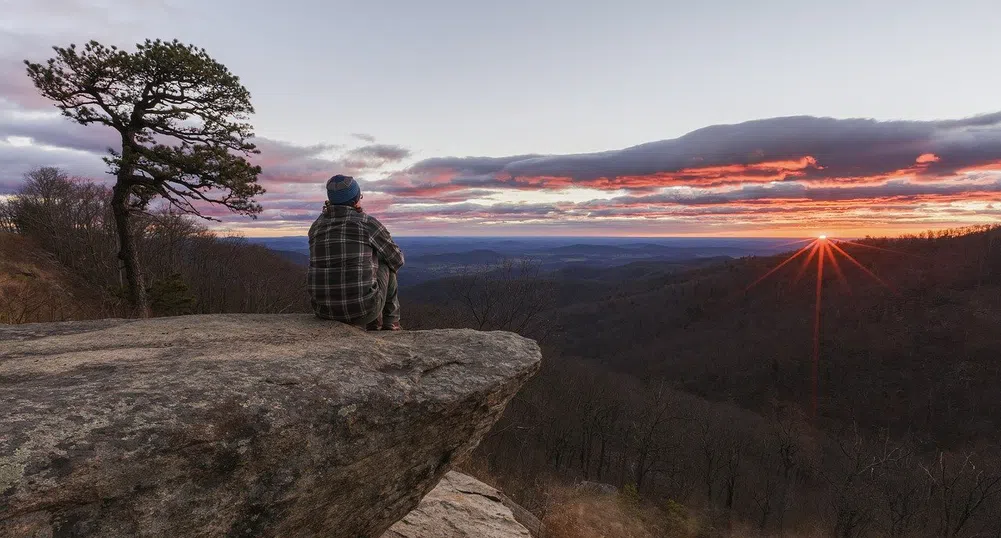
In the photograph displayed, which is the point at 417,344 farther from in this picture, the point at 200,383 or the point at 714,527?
the point at 714,527

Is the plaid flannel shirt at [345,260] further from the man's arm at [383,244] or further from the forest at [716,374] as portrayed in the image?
the forest at [716,374]

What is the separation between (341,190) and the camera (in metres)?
5.76

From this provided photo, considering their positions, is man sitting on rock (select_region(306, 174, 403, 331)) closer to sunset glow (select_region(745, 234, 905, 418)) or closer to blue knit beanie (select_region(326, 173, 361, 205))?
blue knit beanie (select_region(326, 173, 361, 205))

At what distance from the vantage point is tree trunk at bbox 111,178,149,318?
14.4 metres

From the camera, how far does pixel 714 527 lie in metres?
41.7

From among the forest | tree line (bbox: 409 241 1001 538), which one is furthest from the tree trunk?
tree line (bbox: 409 241 1001 538)

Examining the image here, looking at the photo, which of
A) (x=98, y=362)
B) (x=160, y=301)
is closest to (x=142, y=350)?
(x=98, y=362)

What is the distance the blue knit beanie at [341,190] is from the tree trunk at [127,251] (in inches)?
521

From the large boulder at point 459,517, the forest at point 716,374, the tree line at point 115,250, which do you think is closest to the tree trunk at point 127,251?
the forest at point 716,374

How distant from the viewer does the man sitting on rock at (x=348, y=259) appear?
17.9 feet

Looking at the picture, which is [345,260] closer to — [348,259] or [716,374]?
[348,259]

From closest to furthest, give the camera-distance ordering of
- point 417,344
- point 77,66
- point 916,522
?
1. point 417,344
2. point 77,66
3. point 916,522

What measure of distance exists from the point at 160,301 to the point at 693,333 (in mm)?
151490

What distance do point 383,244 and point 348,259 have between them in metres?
0.56
